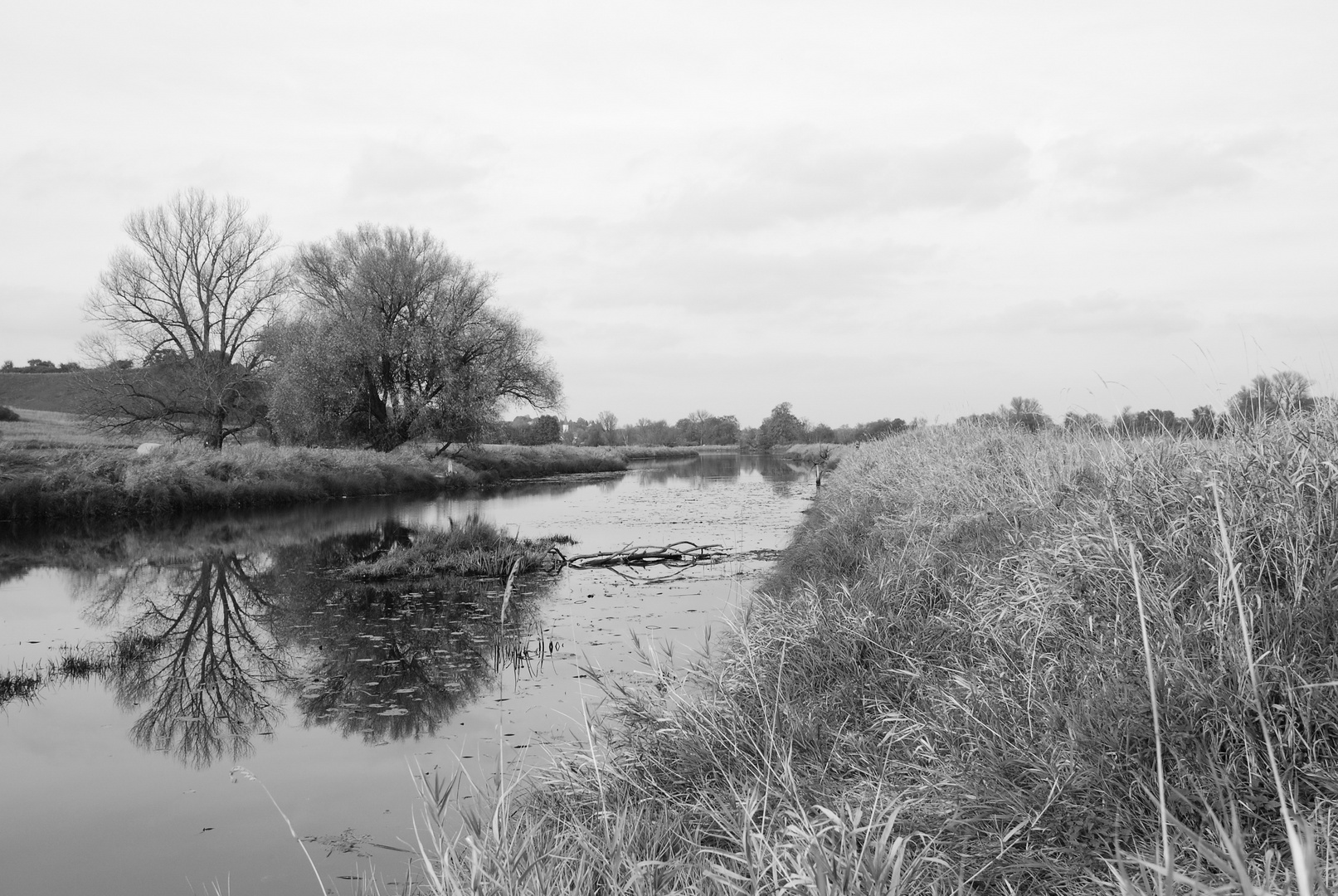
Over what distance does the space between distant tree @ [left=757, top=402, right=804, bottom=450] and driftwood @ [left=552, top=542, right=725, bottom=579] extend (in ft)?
241

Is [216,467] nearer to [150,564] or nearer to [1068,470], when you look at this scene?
[150,564]

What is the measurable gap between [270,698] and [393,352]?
24539 millimetres

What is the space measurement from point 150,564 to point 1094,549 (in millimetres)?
13369

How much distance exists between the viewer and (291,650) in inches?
304

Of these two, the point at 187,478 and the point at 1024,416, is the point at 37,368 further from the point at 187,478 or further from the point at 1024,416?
the point at 1024,416

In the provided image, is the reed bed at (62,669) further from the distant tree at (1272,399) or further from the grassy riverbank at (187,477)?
the grassy riverbank at (187,477)

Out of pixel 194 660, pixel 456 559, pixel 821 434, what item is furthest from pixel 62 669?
pixel 821 434

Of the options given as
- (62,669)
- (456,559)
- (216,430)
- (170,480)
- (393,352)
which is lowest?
(62,669)

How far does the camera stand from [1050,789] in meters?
2.76

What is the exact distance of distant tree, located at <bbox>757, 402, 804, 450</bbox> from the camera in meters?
86.9

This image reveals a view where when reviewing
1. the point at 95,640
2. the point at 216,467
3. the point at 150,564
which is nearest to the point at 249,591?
the point at 95,640

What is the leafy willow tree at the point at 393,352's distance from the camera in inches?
1111

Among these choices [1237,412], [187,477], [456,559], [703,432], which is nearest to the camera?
[1237,412]

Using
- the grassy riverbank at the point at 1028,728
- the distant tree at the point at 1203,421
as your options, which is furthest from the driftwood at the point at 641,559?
the distant tree at the point at 1203,421
